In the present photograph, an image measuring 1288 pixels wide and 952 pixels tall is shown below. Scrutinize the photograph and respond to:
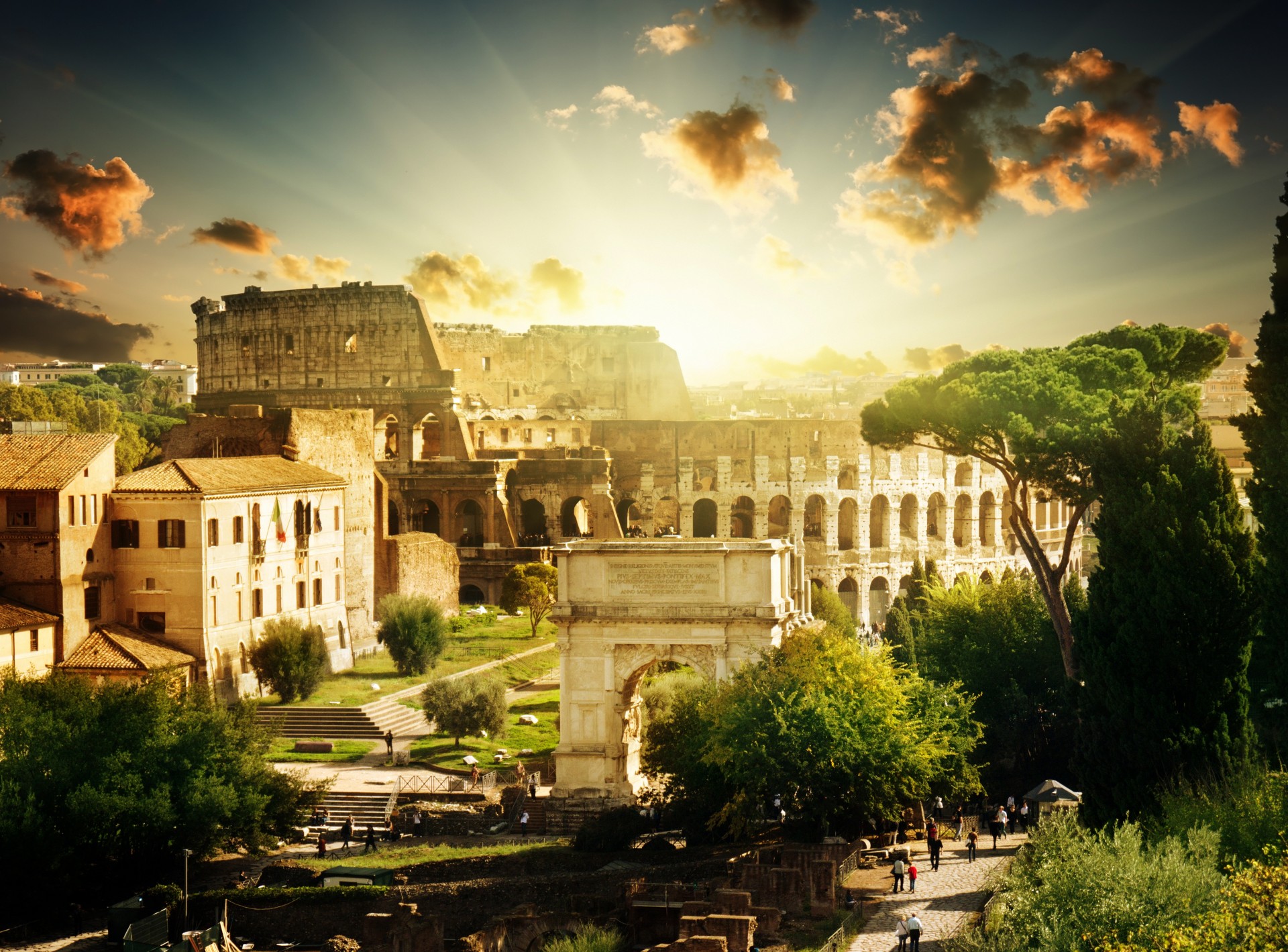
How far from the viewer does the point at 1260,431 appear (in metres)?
20.2

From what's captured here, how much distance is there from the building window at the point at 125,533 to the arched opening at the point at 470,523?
2622 centimetres

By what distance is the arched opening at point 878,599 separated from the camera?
201 feet

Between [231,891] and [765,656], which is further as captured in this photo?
[765,656]

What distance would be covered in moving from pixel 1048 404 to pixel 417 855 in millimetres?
16203

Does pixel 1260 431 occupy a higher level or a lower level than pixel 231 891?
higher

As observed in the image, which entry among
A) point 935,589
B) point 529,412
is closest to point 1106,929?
point 935,589

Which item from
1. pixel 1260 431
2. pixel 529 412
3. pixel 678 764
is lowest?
pixel 678 764

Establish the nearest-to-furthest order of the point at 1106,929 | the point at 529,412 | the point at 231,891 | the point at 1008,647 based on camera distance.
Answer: the point at 1106,929 → the point at 231,891 → the point at 1008,647 → the point at 529,412

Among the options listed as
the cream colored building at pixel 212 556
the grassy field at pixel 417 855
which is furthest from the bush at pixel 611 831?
the cream colored building at pixel 212 556

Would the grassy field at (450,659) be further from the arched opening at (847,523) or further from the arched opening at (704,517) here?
the arched opening at (704,517)

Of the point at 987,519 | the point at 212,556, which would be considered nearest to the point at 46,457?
the point at 212,556

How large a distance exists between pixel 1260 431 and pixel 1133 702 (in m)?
4.26

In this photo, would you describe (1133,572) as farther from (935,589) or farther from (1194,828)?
(935,589)

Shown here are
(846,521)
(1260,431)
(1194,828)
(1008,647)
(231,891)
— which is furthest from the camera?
(846,521)
